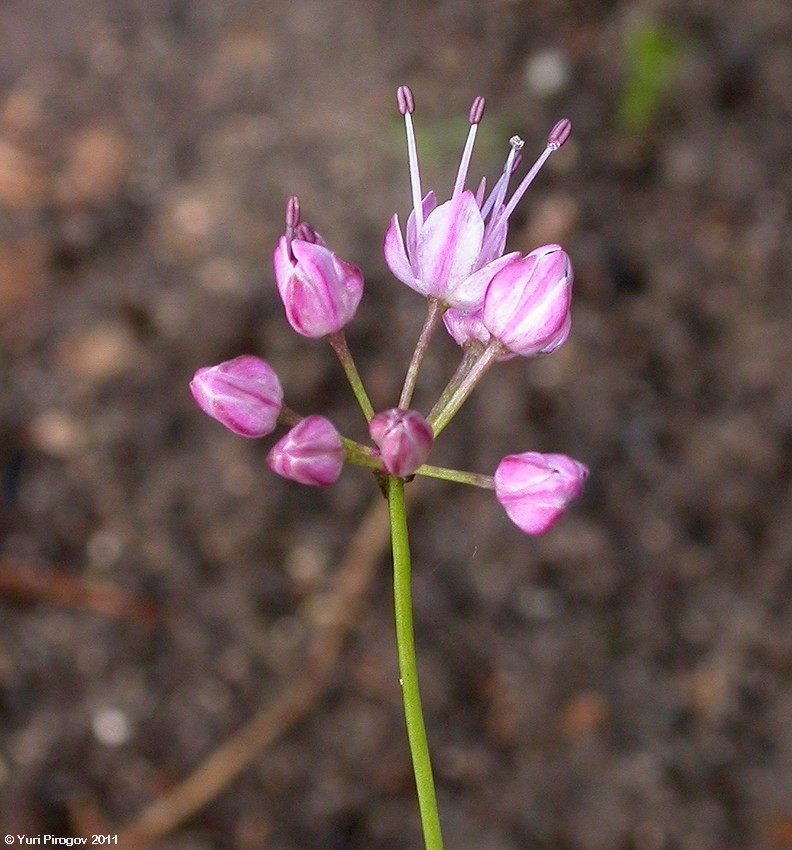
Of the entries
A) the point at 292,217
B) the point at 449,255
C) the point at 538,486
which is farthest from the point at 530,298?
the point at 292,217

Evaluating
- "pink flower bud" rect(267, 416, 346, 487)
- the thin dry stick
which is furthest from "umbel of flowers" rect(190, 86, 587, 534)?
the thin dry stick

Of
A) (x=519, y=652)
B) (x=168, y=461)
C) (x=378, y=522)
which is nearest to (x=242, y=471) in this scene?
(x=168, y=461)

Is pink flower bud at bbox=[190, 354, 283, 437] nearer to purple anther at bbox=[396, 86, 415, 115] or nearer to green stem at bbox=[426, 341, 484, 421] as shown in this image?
green stem at bbox=[426, 341, 484, 421]

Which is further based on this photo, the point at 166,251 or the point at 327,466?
the point at 166,251

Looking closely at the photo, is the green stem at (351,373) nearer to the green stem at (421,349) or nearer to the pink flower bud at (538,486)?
the green stem at (421,349)

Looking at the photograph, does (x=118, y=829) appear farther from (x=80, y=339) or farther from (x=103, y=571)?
(x=80, y=339)
